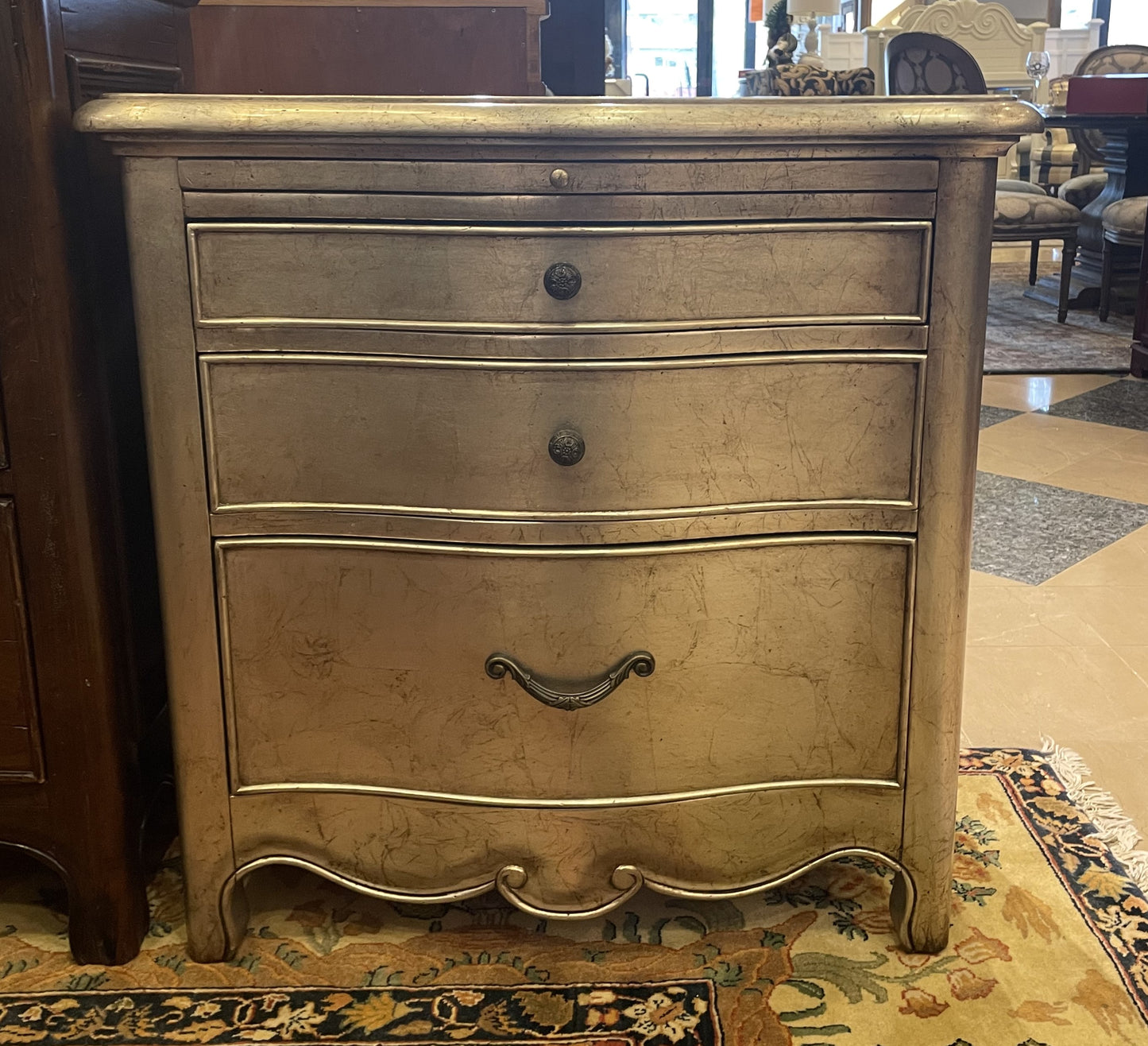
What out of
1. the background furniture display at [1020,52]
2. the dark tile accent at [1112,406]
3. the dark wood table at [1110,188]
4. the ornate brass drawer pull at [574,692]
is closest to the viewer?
the ornate brass drawer pull at [574,692]

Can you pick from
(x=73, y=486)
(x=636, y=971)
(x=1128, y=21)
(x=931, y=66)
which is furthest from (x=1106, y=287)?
(x=1128, y=21)

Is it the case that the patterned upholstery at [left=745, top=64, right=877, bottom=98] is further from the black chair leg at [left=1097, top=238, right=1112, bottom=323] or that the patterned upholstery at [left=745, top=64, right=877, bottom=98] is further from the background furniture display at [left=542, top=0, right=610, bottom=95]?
the black chair leg at [left=1097, top=238, right=1112, bottom=323]

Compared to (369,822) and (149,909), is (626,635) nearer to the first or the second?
(369,822)

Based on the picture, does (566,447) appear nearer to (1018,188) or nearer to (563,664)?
(563,664)

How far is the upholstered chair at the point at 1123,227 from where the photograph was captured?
4371 millimetres

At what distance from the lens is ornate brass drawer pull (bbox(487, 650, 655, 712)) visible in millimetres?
1089

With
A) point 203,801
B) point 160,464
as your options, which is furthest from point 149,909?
point 160,464

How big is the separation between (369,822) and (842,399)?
2.00ft

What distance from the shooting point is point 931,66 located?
530 cm

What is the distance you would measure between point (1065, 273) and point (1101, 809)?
3.85m

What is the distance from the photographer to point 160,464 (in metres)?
1.07

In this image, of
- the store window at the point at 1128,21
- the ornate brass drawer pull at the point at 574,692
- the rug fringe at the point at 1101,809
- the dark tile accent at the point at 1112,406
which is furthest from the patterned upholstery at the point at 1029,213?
the store window at the point at 1128,21

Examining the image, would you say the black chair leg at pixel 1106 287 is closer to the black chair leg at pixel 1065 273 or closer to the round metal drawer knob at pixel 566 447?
the black chair leg at pixel 1065 273

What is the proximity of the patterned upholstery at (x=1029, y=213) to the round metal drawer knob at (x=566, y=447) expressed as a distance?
4222mm
